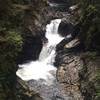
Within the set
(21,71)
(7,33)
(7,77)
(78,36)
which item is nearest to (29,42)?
(21,71)

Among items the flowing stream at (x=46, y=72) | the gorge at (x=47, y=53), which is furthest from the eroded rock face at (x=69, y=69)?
the flowing stream at (x=46, y=72)

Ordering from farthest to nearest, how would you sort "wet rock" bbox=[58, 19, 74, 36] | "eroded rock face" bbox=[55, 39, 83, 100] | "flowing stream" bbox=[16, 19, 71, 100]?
"wet rock" bbox=[58, 19, 74, 36] < "eroded rock face" bbox=[55, 39, 83, 100] < "flowing stream" bbox=[16, 19, 71, 100]

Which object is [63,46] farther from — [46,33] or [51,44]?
[46,33]

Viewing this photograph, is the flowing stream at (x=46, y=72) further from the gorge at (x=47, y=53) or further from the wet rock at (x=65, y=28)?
the wet rock at (x=65, y=28)

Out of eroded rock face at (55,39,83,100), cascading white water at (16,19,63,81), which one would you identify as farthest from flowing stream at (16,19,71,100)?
eroded rock face at (55,39,83,100)

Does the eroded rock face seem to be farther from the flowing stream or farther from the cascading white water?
the cascading white water

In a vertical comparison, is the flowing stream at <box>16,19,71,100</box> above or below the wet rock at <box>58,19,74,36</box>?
below

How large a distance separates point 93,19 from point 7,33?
876cm

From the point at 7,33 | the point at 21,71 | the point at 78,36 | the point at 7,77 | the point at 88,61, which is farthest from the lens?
the point at 78,36

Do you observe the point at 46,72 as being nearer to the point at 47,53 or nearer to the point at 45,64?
the point at 45,64

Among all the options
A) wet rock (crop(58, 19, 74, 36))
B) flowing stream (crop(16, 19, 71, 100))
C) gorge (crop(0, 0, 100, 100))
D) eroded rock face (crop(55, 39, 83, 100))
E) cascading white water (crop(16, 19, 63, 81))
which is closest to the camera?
gorge (crop(0, 0, 100, 100))

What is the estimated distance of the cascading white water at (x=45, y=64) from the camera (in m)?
23.9

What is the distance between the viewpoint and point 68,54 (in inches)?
1014

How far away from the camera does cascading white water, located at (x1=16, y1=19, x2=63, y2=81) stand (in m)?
23.9
